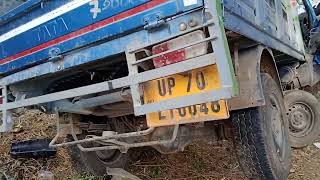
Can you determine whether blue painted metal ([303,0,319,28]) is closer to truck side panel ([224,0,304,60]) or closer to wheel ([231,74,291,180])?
truck side panel ([224,0,304,60])

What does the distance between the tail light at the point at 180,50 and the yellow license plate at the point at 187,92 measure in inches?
5.1

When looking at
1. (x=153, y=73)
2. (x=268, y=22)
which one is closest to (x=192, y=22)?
(x=153, y=73)

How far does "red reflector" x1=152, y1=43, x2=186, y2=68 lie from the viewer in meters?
2.15

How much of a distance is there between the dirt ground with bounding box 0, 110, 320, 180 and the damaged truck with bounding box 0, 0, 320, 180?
500mm

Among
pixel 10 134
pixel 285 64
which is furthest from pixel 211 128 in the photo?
pixel 10 134

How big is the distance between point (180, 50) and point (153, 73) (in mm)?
207

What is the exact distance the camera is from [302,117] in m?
4.99

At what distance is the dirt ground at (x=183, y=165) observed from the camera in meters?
3.95

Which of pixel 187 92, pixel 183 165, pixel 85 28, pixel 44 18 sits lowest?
pixel 183 165

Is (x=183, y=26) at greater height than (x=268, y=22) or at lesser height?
lesser

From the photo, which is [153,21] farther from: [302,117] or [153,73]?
[302,117]

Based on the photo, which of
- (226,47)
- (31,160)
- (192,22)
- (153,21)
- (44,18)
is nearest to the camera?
(226,47)

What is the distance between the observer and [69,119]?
3.32 meters

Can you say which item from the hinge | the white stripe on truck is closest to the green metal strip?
the hinge
